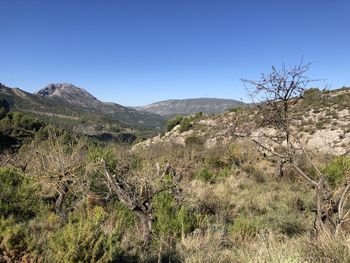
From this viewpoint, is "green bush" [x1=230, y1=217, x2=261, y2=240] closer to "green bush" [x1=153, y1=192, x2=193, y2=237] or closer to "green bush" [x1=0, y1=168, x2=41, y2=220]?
"green bush" [x1=153, y1=192, x2=193, y2=237]

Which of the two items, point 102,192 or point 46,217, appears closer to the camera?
point 46,217

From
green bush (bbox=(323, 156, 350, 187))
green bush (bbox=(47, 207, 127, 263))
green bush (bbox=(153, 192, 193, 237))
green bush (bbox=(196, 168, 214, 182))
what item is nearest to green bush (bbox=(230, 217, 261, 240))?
green bush (bbox=(153, 192, 193, 237))

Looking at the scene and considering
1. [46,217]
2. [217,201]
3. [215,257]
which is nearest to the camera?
[215,257]

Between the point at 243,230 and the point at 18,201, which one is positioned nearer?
the point at 243,230

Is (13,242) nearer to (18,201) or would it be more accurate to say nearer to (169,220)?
(169,220)

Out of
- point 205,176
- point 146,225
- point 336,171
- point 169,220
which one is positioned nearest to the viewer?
point 146,225

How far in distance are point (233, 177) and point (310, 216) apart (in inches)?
211

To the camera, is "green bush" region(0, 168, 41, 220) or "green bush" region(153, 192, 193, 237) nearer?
"green bush" region(153, 192, 193, 237)

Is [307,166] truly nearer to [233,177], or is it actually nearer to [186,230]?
[233,177]

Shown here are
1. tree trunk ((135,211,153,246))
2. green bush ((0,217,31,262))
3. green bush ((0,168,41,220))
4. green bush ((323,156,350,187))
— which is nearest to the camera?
green bush ((0,217,31,262))

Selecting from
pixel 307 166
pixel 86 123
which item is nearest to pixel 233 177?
pixel 307 166

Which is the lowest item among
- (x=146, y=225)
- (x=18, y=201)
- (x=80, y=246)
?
(x=146, y=225)

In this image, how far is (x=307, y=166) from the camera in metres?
14.5

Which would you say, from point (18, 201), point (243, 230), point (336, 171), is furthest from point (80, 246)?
point (336, 171)
